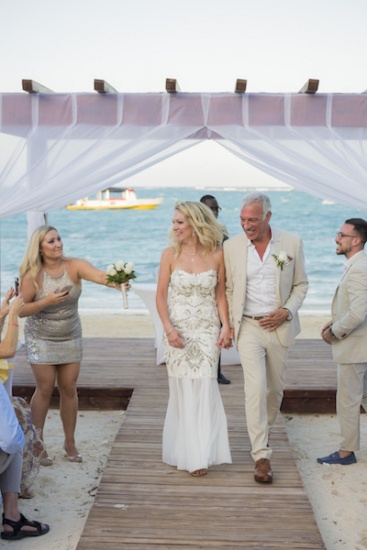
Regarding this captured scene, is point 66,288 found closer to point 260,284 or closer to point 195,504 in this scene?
point 260,284

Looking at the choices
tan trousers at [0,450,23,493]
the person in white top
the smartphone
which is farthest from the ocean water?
tan trousers at [0,450,23,493]

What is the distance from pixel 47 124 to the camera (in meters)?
6.21

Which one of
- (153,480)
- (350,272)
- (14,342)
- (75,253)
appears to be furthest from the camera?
(75,253)

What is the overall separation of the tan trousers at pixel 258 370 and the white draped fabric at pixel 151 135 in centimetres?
208

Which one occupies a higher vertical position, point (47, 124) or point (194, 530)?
point (47, 124)

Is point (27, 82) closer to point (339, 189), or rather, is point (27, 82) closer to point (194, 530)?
point (339, 189)

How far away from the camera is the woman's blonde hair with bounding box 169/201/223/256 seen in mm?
4082

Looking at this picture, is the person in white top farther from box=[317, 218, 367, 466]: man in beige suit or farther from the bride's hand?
box=[317, 218, 367, 466]: man in beige suit

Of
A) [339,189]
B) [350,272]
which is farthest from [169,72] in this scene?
[350,272]

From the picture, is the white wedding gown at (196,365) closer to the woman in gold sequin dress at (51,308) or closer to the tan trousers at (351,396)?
the woman in gold sequin dress at (51,308)

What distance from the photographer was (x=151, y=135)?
616cm

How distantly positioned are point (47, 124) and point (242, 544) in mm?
3964

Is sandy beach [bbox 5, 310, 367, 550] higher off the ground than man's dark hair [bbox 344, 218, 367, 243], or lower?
lower

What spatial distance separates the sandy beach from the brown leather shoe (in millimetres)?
369
